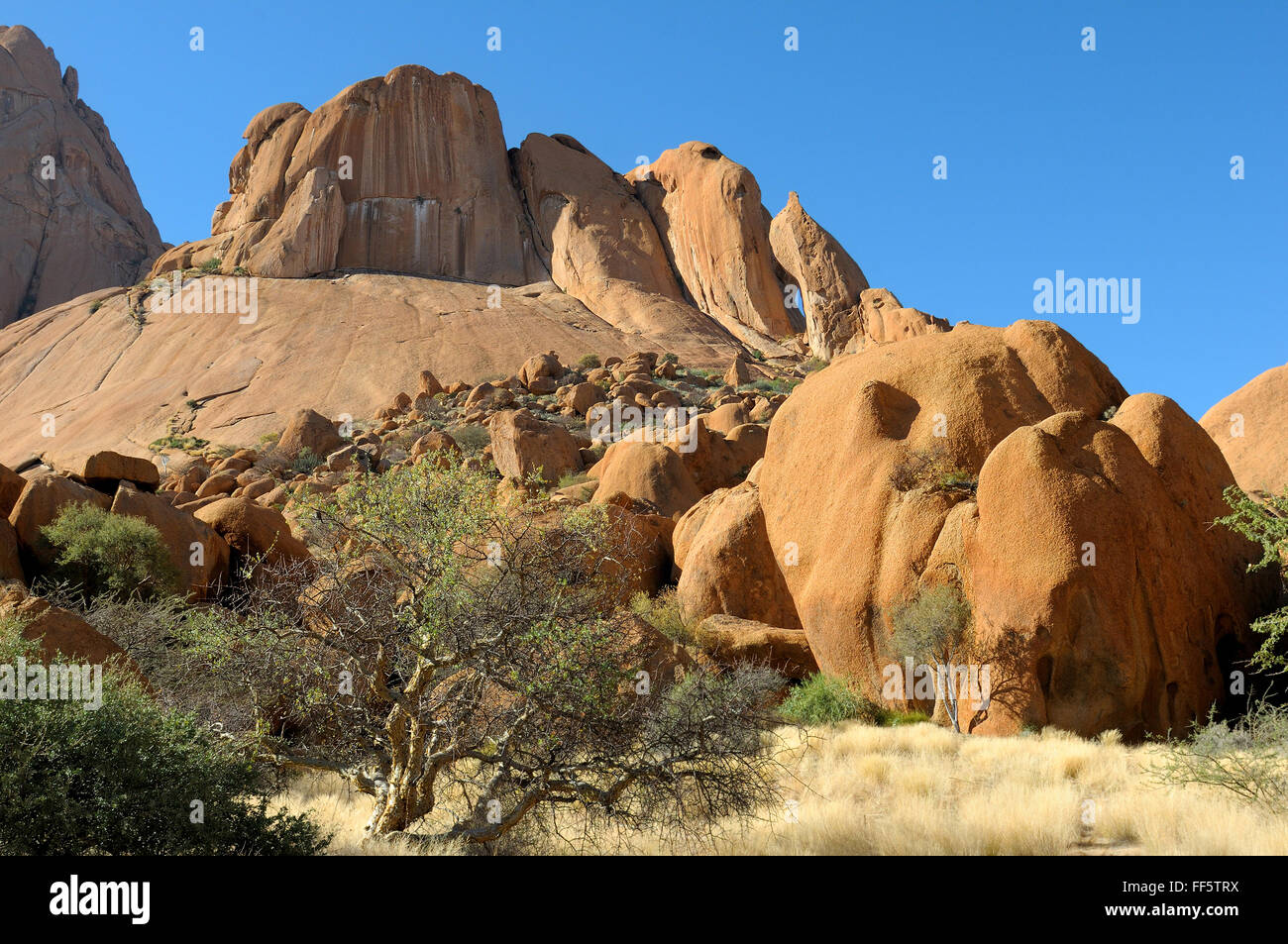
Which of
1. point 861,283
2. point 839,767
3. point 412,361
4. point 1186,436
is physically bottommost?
point 839,767

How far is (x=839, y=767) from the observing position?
11.4 metres

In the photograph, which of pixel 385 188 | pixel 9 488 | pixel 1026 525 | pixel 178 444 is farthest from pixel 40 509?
pixel 385 188

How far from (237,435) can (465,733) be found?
40719mm

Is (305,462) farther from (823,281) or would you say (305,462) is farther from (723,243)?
(723,243)

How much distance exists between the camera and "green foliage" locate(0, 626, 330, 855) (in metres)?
6.00

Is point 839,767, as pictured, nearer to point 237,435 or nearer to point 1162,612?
point 1162,612

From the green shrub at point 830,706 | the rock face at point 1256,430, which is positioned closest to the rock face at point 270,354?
the rock face at point 1256,430

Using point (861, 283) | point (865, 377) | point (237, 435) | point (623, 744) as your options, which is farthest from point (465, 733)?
point (861, 283)

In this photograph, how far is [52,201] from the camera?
80.4 metres

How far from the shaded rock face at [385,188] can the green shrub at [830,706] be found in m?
50.8

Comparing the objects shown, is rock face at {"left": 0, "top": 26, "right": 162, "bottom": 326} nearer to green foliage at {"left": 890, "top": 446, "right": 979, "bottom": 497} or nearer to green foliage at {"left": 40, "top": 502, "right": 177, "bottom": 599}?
green foliage at {"left": 40, "top": 502, "right": 177, "bottom": 599}

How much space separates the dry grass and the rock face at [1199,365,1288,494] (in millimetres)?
8657

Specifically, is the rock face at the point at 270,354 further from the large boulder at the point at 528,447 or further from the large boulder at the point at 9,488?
the large boulder at the point at 9,488

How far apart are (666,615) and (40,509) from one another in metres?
12.9
